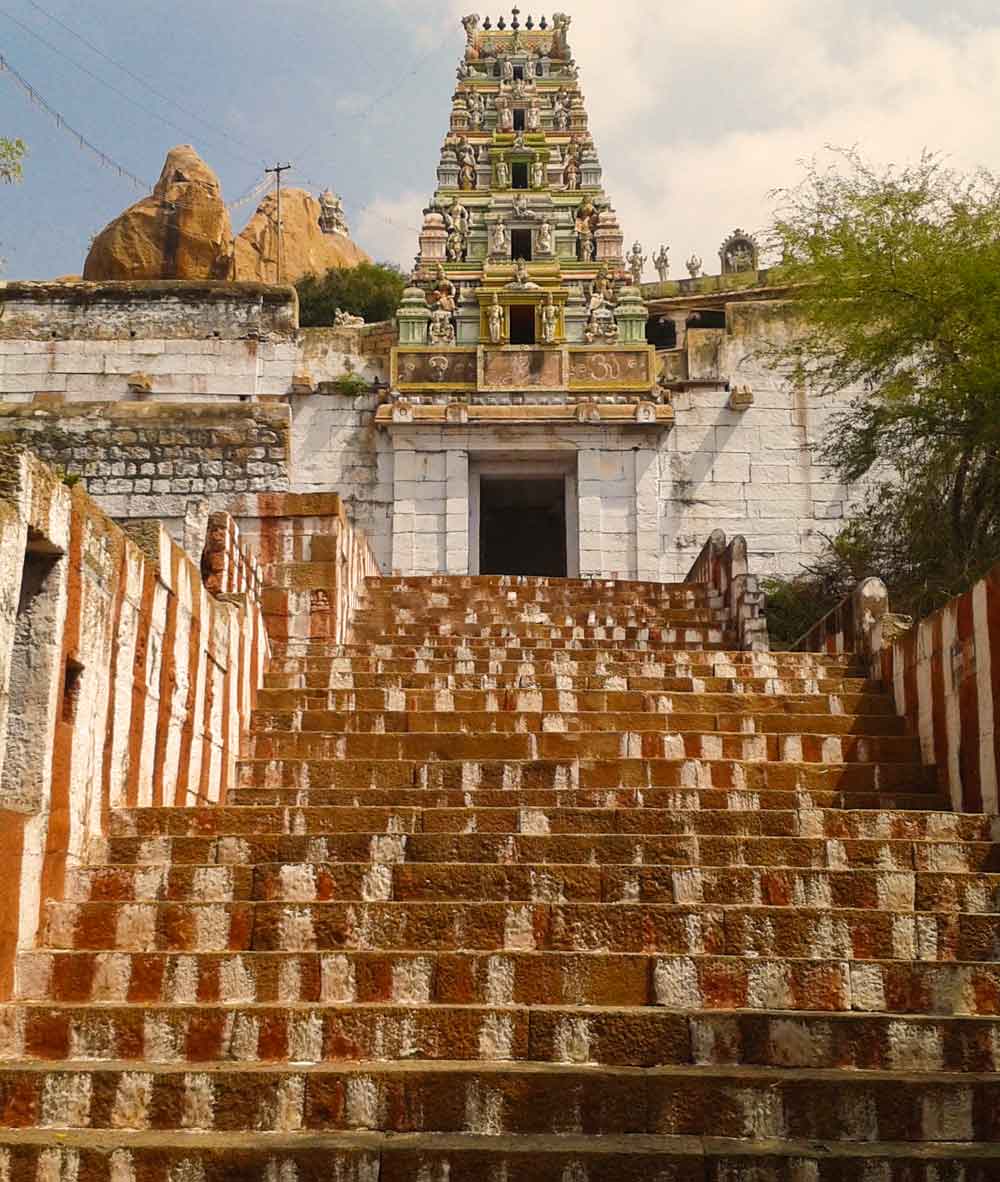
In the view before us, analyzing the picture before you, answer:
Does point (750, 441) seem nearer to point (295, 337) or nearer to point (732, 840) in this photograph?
point (295, 337)

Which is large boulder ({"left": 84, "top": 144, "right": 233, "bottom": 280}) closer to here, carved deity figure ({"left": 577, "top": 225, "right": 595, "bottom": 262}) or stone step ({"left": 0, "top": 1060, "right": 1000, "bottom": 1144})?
carved deity figure ({"left": 577, "top": 225, "right": 595, "bottom": 262})

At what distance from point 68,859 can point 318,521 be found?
545 cm

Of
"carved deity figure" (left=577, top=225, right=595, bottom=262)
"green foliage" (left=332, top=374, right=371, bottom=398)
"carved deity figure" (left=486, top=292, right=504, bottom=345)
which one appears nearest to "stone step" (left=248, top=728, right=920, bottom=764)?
"green foliage" (left=332, top=374, right=371, bottom=398)

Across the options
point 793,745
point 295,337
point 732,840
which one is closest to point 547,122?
point 295,337

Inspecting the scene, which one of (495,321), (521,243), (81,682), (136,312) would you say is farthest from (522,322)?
(81,682)

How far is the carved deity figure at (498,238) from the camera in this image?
2281cm

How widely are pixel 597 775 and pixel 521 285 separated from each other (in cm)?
1449

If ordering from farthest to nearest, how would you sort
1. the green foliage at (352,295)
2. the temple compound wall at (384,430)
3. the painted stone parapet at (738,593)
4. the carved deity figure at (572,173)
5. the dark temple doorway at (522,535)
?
the green foliage at (352,295)
the carved deity figure at (572,173)
the dark temple doorway at (522,535)
the temple compound wall at (384,430)
the painted stone parapet at (738,593)

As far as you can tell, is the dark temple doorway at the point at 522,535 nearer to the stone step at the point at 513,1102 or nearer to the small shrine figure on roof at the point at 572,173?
the small shrine figure on roof at the point at 572,173

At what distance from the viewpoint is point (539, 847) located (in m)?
6.85

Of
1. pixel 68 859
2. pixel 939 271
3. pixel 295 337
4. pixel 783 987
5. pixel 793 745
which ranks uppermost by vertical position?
pixel 295 337

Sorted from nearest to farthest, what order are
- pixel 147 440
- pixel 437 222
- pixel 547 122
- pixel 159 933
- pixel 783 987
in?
pixel 783 987 < pixel 159 933 < pixel 147 440 < pixel 437 222 < pixel 547 122

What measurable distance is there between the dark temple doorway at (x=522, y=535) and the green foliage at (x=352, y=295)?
1216 centimetres

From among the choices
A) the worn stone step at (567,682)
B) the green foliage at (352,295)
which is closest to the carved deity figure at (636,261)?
the green foliage at (352,295)
